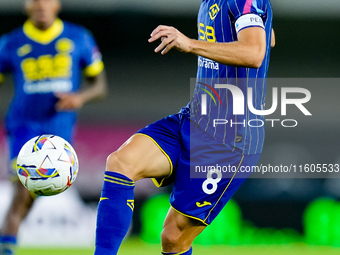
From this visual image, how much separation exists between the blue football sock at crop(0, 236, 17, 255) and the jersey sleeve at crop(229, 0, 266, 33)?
2.93 m

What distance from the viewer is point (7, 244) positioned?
5.69 meters

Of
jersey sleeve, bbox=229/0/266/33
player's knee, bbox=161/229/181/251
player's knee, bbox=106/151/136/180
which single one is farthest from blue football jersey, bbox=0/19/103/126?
jersey sleeve, bbox=229/0/266/33

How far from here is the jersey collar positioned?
21.0 ft

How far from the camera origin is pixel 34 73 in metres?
6.25

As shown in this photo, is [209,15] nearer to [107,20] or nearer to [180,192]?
[180,192]

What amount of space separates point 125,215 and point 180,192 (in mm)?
593

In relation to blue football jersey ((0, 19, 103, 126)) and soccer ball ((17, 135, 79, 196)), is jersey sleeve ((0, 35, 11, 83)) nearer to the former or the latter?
blue football jersey ((0, 19, 103, 126))

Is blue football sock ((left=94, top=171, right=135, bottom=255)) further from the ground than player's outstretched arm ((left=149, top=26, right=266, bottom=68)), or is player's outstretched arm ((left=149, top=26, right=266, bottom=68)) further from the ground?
player's outstretched arm ((left=149, top=26, right=266, bottom=68))

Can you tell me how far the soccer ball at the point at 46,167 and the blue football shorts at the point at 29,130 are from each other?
1.82 metres

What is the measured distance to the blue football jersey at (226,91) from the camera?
4.00 m

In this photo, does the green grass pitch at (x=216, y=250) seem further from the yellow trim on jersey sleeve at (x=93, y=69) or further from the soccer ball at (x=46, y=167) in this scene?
the soccer ball at (x=46, y=167)

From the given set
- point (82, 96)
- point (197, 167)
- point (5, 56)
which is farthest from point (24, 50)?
point (197, 167)

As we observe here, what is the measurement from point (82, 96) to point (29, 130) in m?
0.56

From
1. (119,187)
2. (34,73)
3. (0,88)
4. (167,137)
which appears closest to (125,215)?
(119,187)
